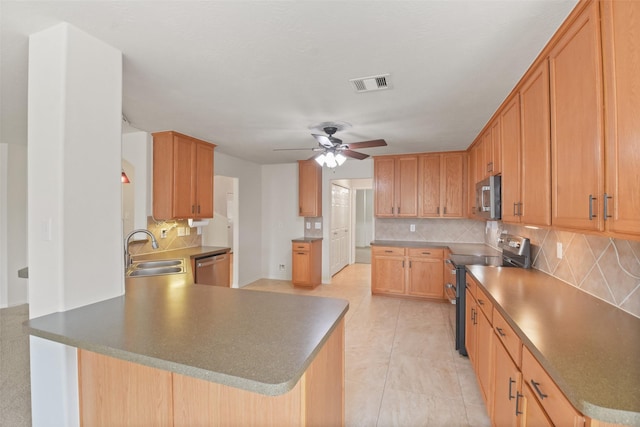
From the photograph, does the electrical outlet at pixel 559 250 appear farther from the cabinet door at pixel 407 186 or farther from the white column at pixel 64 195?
the white column at pixel 64 195

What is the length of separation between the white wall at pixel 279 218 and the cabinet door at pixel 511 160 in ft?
12.5

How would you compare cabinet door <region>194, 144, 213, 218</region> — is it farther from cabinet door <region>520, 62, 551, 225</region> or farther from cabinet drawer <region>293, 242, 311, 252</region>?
cabinet door <region>520, 62, 551, 225</region>

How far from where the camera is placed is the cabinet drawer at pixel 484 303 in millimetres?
1831

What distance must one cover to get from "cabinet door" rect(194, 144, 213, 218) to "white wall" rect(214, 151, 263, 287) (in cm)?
62

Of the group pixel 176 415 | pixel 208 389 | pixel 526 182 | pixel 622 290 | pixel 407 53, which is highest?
pixel 407 53

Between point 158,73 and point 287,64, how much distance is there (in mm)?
901

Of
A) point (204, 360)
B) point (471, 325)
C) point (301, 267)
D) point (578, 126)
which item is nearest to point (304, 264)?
point (301, 267)

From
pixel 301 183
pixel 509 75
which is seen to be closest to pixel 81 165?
pixel 509 75

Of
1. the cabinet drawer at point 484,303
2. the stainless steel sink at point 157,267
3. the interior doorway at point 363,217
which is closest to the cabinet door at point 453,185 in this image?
the cabinet drawer at point 484,303

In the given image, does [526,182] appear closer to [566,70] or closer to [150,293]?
[566,70]

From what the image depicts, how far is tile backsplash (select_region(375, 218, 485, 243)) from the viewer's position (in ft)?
15.4

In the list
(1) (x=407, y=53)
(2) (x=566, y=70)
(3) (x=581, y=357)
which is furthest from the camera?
(1) (x=407, y=53)

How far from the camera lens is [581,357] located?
1028 millimetres

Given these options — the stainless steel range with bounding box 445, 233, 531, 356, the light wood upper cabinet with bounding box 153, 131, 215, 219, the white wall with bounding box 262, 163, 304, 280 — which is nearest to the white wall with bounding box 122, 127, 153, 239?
the light wood upper cabinet with bounding box 153, 131, 215, 219
